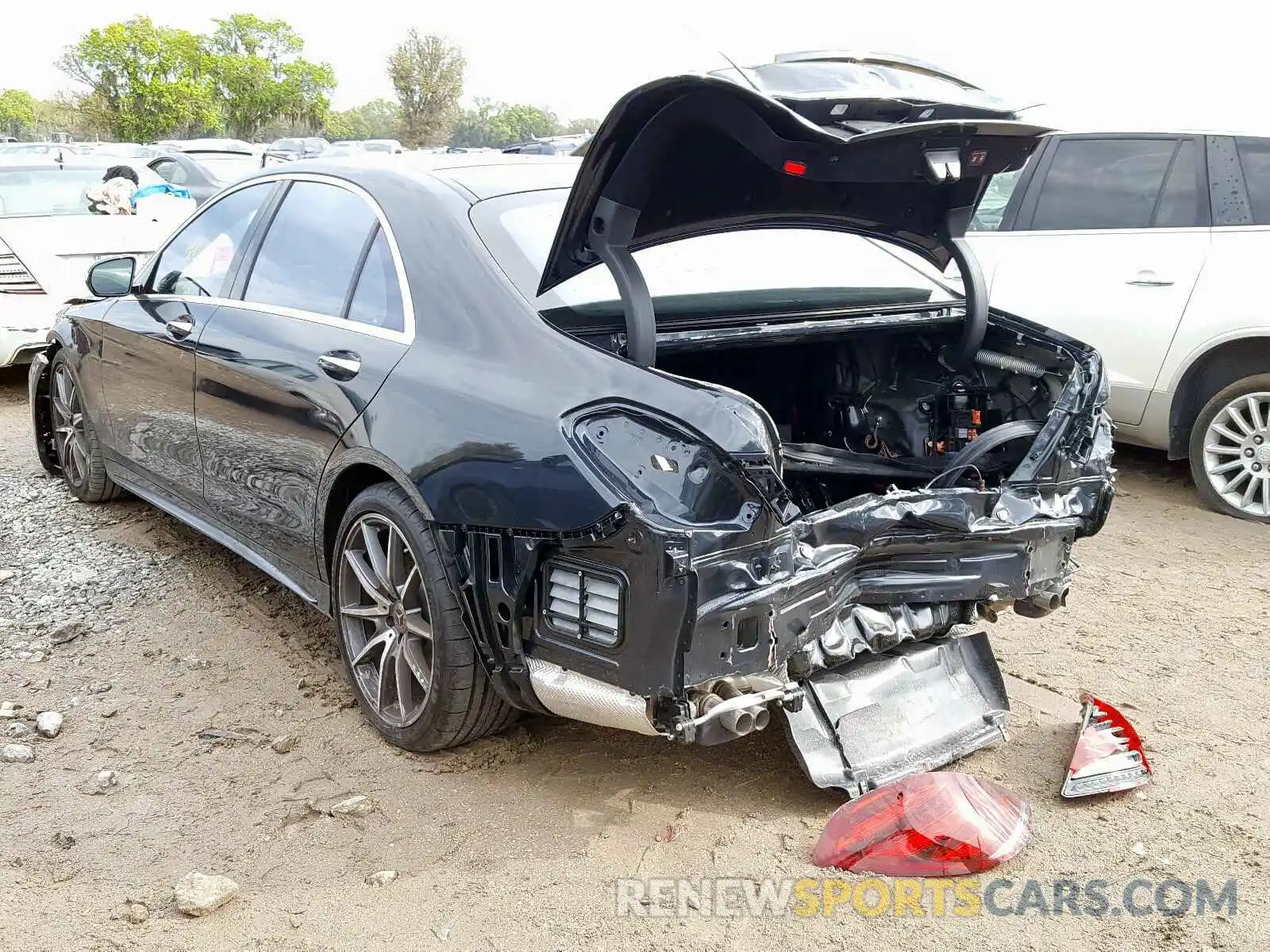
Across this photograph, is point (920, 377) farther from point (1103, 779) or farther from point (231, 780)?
point (231, 780)

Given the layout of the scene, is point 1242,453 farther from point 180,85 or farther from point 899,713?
point 180,85

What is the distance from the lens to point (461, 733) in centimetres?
306

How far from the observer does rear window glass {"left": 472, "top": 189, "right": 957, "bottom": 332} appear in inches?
118

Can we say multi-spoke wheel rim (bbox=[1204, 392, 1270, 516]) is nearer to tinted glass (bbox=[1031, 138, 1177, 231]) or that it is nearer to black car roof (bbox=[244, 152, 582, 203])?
tinted glass (bbox=[1031, 138, 1177, 231])

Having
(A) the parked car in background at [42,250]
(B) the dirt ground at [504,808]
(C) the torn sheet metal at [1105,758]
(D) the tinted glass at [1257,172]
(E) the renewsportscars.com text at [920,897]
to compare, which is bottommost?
(B) the dirt ground at [504,808]

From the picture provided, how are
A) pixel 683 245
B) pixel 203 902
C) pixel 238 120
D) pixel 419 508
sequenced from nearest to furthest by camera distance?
pixel 203 902
pixel 419 508
pixel 683 245
pixel 238 120

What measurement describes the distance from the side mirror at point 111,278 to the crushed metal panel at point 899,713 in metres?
3.53

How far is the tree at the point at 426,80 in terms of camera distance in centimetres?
6538

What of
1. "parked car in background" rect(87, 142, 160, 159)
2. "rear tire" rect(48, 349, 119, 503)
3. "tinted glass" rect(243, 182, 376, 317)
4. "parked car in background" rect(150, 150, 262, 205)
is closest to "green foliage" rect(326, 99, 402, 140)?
"parked car in background" rect(87, 142, 160, 159)

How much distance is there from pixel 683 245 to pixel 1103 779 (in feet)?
6.54

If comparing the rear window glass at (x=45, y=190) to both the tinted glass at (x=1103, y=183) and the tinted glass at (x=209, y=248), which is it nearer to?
the tinted glass at (x=209, y=248)

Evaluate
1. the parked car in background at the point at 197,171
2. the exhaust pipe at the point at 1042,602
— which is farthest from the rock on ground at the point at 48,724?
the parked car in background at the point at 197,171

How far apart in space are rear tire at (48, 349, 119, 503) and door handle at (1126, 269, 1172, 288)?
5101 mm

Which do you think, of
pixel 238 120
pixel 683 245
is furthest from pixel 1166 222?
pixel 238 120
